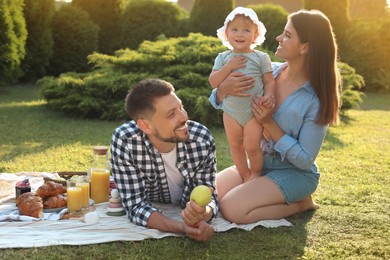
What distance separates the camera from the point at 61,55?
46.3 feet

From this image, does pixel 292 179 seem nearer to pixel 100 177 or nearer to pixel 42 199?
pixel 100 177

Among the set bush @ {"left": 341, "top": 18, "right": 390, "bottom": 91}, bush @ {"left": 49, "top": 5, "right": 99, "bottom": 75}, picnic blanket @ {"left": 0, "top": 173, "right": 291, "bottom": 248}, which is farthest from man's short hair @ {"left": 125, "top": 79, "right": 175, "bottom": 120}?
bush @ {"left": 341, "top": 18, "right": 390, "bottom": 91}

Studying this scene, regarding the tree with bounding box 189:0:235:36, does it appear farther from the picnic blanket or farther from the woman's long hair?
the picnic blanket

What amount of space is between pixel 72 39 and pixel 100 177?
10480mm

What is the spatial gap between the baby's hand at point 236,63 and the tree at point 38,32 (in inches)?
395

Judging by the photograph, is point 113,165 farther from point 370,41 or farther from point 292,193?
point 370,41

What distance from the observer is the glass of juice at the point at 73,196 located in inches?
153

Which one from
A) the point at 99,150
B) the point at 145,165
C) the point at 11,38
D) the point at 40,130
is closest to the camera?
the point at 145,165

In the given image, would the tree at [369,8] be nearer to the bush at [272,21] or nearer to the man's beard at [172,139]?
the bush at [272,21]

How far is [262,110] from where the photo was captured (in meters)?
3.84

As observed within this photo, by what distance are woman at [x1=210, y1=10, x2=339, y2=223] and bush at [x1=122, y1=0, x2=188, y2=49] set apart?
11.4m

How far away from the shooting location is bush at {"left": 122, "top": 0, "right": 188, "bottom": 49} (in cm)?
1512

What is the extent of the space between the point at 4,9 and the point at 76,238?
29.4ft

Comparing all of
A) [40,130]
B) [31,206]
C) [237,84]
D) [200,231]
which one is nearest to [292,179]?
[237,84]
